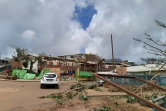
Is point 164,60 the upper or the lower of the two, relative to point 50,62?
lower

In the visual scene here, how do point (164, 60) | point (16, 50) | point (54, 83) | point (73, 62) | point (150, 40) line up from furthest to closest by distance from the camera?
point (73, 62)
point (16, 50)
point (54, 83)
point (150, 40)
point (164, 60)

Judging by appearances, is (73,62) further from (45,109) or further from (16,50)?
(45,109)

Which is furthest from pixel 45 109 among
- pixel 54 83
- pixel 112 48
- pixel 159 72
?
pixel 112 48

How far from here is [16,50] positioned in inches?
2283

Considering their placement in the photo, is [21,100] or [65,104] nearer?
[65,104]

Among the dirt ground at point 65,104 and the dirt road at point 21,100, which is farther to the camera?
the dirt road at point 21,100

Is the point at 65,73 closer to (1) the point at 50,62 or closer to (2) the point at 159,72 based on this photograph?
(1) the point at 50,62

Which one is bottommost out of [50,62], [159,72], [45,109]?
[45,109]

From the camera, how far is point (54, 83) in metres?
25.5

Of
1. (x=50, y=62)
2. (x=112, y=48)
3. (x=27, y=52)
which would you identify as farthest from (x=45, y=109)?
(x=50, y=62)

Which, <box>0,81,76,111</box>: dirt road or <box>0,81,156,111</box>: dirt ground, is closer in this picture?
<box>0,81,156,111</box>: dirt ground

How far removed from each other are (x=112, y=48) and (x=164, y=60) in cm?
4131

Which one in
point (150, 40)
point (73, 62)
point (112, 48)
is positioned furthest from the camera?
point (73, 62)

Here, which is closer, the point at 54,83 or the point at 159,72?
the point at 159,72
